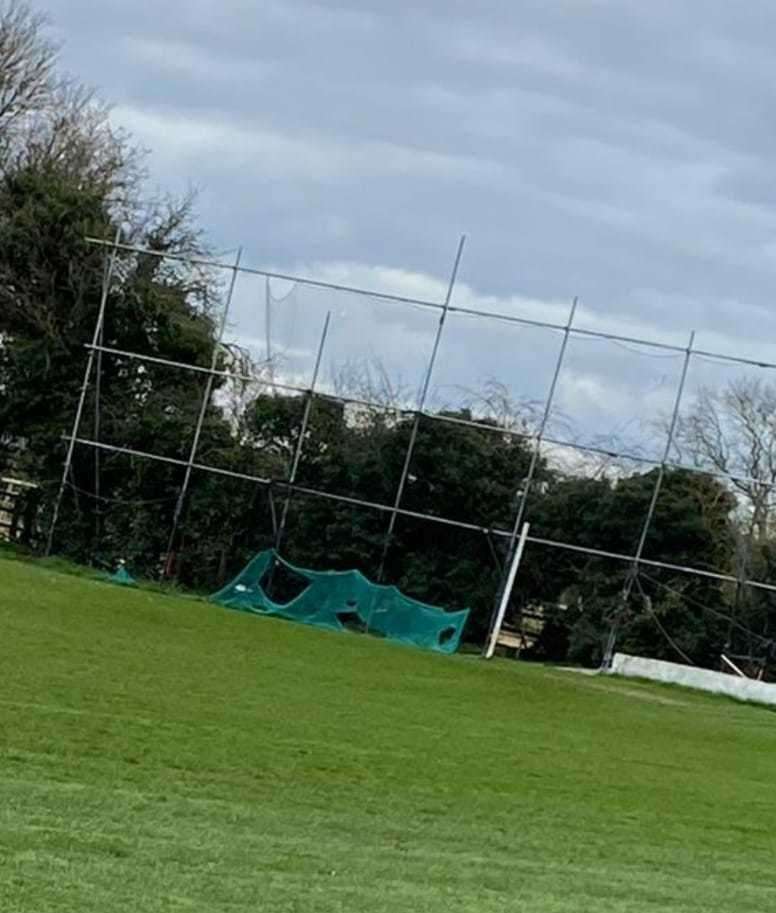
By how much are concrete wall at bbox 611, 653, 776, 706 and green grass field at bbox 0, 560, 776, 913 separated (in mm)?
5611

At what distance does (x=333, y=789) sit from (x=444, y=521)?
21.1 m

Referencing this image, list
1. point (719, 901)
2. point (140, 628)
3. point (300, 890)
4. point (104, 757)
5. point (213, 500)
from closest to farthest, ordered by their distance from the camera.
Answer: point (300, 890) < point (719, 901) < point (104, 757) < point (140, 628) < point (213, 500)

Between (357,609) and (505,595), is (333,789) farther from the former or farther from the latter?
(357,609)

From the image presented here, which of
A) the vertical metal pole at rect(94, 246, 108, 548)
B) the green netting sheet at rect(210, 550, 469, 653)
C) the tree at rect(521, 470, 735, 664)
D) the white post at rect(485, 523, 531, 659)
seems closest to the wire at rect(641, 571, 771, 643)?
the tree at rect(521, 470, 735, 664)

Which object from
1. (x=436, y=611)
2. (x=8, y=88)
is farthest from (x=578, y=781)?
(x=8, y=88)

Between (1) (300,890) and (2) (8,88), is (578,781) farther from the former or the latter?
(2) (8,88)

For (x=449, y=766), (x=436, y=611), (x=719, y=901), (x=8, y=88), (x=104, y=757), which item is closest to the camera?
(x=719, y=901)

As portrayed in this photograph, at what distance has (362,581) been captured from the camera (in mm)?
30438

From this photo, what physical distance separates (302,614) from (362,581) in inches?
46.3

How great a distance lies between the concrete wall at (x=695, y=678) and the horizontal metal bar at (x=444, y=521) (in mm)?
1637

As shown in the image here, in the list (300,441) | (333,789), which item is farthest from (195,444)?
(333,789)

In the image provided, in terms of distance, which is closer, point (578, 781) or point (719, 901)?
point (719, 901)

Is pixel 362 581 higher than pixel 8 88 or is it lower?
lower

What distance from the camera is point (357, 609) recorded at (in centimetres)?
3044
